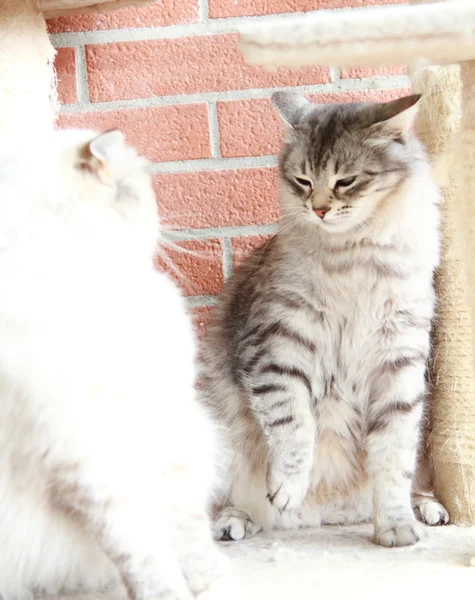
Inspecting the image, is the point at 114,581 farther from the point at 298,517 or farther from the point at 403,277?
the point at 403,277

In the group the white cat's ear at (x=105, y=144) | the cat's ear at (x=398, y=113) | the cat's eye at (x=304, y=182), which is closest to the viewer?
the white cat's ear at (x=105, y=144)

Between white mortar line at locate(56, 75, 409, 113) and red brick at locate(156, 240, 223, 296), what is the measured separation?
1.14 feet

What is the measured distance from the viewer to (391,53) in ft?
3.30

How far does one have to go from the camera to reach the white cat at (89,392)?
1.03m

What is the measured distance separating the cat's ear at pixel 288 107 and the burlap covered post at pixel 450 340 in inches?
10.1

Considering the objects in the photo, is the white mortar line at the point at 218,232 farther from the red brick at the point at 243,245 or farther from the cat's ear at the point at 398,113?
the cat's ear at the point at 398,113

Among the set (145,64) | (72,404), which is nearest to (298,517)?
(72,404)

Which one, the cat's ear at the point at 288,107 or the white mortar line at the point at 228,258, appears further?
the white mortar line at the point at 228,258

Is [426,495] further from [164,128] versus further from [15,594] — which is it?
[164,128]

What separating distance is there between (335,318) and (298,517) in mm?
438

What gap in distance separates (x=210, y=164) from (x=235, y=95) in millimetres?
178

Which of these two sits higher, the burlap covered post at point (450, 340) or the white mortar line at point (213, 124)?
the white mortar line at point (213, 124)

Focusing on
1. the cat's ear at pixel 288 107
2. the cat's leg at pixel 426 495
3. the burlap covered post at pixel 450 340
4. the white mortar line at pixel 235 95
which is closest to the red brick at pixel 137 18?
the white mortar line at pixel 235 95

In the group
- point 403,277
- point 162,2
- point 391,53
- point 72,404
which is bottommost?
point 72,404
